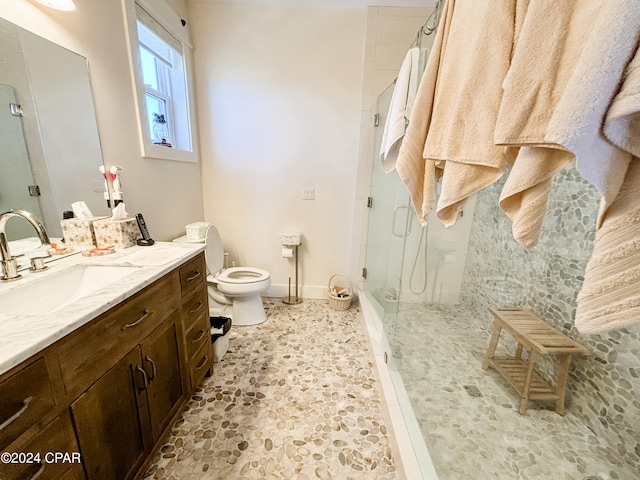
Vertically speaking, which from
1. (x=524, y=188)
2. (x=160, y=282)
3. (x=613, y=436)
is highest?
(x=524, y=188)

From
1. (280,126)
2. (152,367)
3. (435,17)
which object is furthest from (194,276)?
(435,17)

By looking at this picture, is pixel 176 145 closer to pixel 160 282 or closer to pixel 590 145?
pixel 160 282

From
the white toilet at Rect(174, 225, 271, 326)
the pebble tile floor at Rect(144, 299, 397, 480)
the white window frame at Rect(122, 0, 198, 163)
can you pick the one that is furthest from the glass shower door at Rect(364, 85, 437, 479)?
the white window frame at Rect(122, 0, 198, 163)

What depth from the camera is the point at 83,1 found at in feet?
4.00

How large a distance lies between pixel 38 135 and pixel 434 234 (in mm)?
2397

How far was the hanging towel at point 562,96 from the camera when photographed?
35 cm

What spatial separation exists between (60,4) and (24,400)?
1511 millimetres

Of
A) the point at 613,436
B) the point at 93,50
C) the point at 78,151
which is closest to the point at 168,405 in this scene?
the point at 78,151

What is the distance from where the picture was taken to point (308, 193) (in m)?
2.49

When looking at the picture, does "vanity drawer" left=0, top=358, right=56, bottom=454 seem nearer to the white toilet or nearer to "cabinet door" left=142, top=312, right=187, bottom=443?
"cabinet door" left=142, top=312, right=187, bottom=443

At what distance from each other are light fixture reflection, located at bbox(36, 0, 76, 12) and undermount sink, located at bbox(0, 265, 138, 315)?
109 centimetres

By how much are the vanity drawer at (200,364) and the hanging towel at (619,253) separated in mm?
1613

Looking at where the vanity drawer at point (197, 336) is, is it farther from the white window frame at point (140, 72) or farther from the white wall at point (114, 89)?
the white window frame at point (140, 72)

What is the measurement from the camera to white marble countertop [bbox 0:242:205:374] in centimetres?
59
